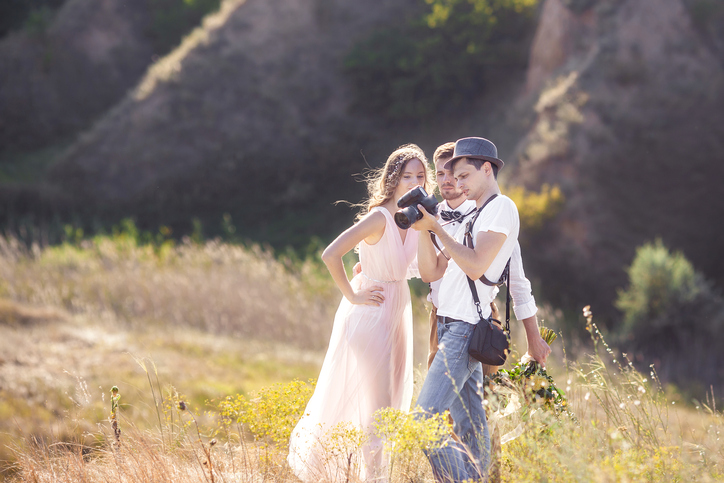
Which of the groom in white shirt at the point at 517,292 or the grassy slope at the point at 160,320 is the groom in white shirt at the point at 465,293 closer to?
the groom in white shirt at the point at 517,292

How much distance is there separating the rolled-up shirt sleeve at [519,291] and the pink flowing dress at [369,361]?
69 cm

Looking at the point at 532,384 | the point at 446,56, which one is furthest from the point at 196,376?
the point at 446,56

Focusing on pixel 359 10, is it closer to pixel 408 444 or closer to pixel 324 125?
pixel 324 125

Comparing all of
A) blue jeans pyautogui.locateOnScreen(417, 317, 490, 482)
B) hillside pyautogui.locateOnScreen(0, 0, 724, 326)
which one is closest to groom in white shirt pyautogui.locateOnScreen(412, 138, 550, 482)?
blue jeans pyautogui.locateOnScreen(417, 317, 490, 482)

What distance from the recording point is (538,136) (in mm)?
18531

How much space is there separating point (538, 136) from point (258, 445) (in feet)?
54.7

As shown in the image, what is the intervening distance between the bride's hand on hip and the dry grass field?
2.06 ft

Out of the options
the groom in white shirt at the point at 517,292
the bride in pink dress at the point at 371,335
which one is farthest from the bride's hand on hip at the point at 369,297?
the groom in white shirt at the point at 517,292

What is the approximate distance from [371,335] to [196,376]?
247 inches

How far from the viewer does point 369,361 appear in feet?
11.7

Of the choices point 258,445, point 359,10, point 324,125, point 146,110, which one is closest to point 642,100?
point 324,125

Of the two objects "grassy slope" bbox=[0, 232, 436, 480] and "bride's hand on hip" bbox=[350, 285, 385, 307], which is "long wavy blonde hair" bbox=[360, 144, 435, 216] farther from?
"grassy slope" bbox=[0, 232, 436, 480]

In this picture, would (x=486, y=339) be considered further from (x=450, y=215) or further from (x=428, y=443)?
(x=450, y=215)

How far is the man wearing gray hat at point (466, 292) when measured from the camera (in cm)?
276
